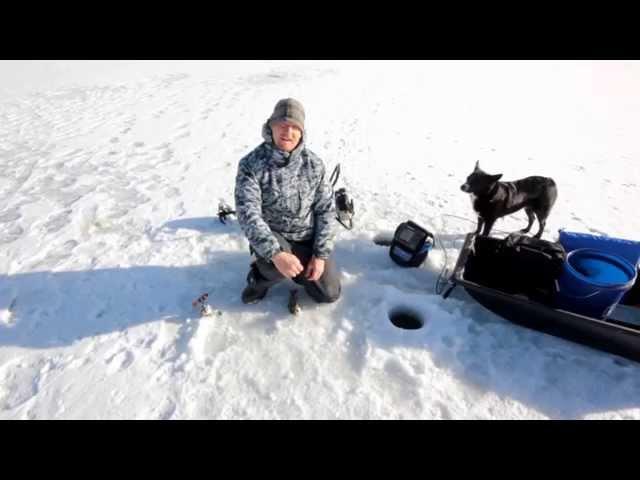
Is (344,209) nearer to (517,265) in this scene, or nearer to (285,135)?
(285,135)

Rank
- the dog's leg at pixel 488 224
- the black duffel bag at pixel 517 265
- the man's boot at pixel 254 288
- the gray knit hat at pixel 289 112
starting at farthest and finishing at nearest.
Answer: the dog's leg at pixel 488 224
the man's boot at pixel 254 288
the black duffel bag at pixel 517 265
the gray knit hat at pixel 289 112

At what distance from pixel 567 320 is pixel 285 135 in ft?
8.78

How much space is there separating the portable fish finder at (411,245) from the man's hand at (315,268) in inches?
41.8

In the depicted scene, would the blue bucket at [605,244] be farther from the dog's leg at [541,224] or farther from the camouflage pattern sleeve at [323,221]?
the camouflage pattern sleeve at [323,221]

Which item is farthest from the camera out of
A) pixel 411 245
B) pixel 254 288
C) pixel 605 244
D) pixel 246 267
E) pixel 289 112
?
pixel 246 267

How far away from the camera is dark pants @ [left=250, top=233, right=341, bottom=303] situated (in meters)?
3.14

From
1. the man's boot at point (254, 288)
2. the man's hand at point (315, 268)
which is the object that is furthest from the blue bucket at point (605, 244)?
the man's boot at point (254, 288)

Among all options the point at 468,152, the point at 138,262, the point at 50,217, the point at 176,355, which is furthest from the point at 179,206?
the point at 468,152

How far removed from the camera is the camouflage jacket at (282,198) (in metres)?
2.81

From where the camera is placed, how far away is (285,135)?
2.65 meters

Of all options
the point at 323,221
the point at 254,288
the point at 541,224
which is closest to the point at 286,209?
the point at 323,221

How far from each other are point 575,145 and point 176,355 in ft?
26.9

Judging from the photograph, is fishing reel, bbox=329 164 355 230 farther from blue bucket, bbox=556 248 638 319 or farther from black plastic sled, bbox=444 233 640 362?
blue bucket, bbox=556 248 638 319

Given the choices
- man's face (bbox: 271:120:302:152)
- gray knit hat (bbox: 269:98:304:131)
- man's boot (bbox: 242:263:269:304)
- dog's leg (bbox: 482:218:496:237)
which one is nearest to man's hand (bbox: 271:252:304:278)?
man's boot (bbox: 242:263:269:304)
